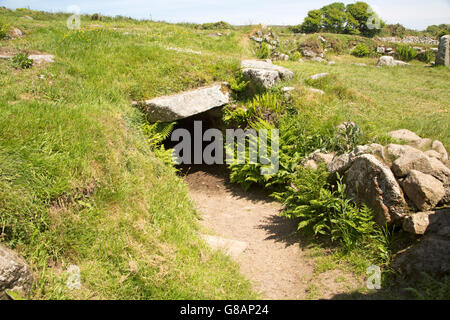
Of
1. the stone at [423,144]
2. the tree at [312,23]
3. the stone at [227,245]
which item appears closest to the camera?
the stone at [227,245]

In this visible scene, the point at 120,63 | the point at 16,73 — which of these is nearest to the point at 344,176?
the point at 120,63

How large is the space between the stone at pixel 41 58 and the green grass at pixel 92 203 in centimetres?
51

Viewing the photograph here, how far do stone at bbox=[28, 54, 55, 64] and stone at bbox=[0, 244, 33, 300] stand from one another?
21.7 ft

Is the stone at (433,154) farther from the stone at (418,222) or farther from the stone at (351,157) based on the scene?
the stone at (418,222)

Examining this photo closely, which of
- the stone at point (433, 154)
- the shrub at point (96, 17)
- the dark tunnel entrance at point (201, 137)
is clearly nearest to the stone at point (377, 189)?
the stone at point (433, 154)

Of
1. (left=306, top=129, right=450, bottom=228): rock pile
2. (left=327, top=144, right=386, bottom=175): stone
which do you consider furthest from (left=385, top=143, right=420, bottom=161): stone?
(left=327, top=144, right=386, bottom=175): stone

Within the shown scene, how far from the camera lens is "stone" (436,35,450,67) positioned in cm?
1794

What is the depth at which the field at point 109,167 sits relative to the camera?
4.41 m

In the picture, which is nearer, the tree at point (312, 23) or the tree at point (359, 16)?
the tree at point (359, 16)

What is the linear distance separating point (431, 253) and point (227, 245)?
3.44m

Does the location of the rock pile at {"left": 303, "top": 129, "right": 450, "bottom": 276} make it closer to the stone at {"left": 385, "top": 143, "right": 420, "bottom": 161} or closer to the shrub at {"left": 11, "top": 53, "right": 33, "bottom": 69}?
the stone at {"left": 385, "top": 143, "right": 420, "bottom": 161}

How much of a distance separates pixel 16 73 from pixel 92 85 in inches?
70.6

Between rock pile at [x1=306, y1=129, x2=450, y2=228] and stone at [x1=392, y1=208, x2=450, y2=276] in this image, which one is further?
rock pile at [x1=306, y1=129, x2=450, y2=228]

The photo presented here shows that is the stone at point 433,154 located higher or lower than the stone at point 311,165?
higher
